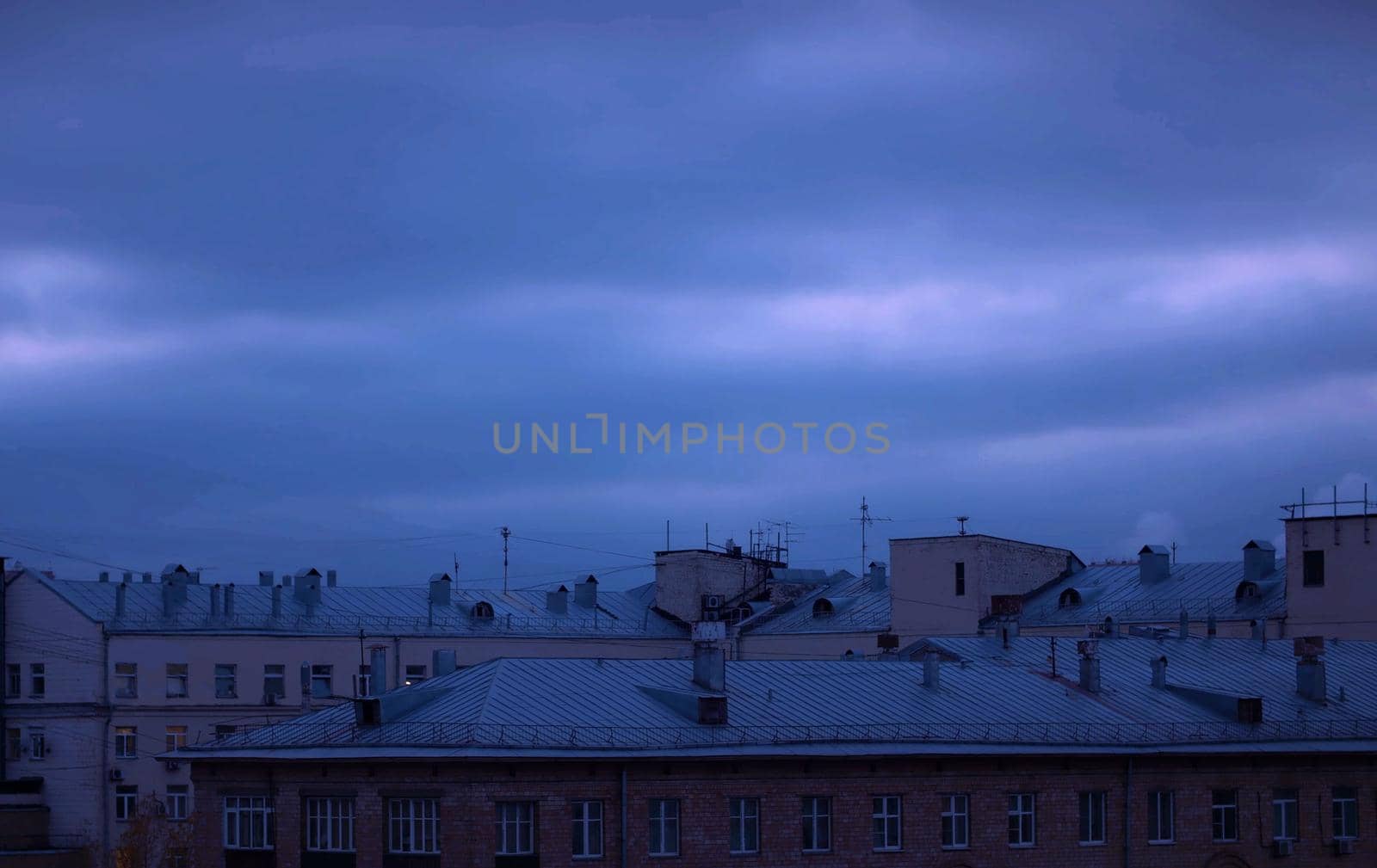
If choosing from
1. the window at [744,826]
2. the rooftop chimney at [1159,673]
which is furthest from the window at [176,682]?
the rooftop chimney at [1159,673]

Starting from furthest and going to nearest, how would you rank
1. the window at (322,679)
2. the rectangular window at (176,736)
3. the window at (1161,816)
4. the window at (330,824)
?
the window at (322,679) < the rectangular window at (176,736) < the window at (1161,816) < the window at (330,824)

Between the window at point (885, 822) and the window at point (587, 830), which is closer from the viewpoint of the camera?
the window at point (587, 830)

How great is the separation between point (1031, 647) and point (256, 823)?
2867 cm

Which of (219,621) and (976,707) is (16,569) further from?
(976,707)

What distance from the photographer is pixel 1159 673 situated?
59.9m

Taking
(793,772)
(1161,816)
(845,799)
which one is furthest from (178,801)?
(1161,816)

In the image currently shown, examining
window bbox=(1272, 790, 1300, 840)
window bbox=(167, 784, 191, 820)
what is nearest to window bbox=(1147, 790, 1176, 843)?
window bbox=(1272, 790, 1300, 840)

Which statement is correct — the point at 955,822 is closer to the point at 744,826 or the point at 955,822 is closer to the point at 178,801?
the point at 744,826

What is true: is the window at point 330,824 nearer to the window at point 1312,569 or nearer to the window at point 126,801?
the window at point 126,801

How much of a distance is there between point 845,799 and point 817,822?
3.25 ft

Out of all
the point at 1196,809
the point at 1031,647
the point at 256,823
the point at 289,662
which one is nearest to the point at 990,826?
the point at 1196,809

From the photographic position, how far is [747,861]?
1929 inches

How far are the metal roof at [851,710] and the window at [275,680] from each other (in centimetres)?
3108

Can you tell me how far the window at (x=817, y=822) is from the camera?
4975 cm
